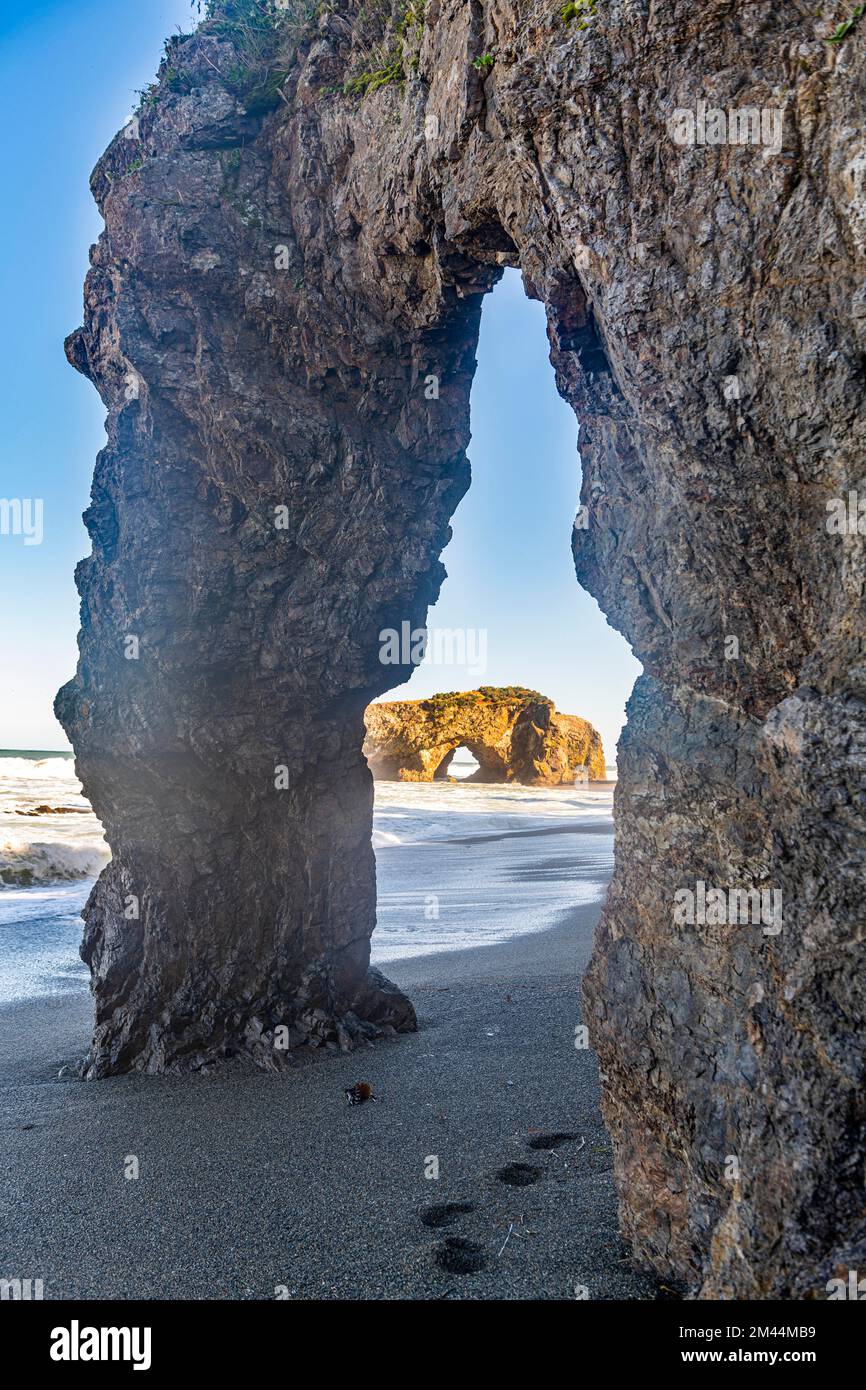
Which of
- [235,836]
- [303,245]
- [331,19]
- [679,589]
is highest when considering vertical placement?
[331,19]

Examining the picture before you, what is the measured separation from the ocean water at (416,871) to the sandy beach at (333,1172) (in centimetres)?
387

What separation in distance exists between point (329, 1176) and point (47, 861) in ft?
57.8

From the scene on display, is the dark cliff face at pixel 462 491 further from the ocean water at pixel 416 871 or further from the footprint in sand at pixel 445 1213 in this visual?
the ocean water at pixel 416 871

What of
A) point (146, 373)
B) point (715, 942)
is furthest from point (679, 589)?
point (146, 373)

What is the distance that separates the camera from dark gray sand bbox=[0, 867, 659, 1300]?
4742 millimetres

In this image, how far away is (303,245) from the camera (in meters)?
7.60

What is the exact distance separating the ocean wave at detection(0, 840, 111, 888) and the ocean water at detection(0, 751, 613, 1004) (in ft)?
0.11

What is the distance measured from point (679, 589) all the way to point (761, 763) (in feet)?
3.08

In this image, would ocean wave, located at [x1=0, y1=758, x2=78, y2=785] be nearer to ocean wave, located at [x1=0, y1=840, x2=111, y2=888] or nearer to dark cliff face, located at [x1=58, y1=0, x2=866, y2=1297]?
ocean wave, located at [x1=0, y1=840, x2=111, y2=888]

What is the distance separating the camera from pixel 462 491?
8234mm

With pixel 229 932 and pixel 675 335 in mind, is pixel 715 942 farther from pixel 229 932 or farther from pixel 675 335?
pixel 229 932

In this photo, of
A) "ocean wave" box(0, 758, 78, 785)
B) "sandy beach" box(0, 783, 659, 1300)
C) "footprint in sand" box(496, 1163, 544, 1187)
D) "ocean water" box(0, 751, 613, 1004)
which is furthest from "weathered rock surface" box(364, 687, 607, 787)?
"footprint in sand" box(496, 1163, 544, 1187)

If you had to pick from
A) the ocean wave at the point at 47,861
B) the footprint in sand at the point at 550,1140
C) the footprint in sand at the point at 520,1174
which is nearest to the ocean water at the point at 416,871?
the ocean wave at the point at 47,861

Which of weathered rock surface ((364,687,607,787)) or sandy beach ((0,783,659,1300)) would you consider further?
weathered rock surface ((364,687,607,787))
